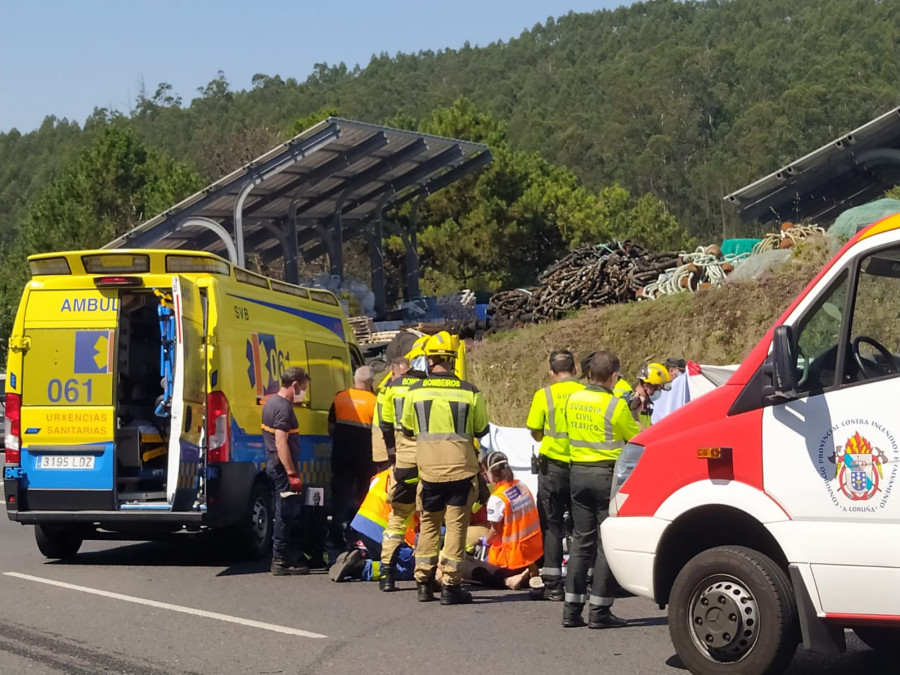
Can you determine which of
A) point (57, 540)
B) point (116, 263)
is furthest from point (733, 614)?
point (57, 540)

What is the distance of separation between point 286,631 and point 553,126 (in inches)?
4306

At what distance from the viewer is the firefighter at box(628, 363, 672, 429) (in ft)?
39.2

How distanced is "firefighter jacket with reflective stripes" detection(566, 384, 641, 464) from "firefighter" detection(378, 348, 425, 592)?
1537mm

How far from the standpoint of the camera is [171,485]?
34.1 ft

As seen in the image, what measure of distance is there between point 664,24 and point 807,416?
15395 centimetres

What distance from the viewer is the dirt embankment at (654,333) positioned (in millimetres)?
19859

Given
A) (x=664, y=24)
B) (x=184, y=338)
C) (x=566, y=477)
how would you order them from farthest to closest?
1. (x=664, y=24)
2. (x=184, y=338)
3. (x=566, y=477)

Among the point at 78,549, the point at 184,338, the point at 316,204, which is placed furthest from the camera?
the point at 316,204

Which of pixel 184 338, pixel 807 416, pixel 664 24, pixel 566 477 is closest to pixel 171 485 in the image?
pixel 184 338

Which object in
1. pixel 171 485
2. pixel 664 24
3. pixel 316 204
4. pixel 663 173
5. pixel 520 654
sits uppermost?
pixel 664 24

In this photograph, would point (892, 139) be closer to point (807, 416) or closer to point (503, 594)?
point (503, 594)

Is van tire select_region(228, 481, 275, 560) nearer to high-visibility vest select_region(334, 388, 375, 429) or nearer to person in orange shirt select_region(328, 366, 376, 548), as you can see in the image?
person in orange shirt select_region(328, 366, 376, 548)

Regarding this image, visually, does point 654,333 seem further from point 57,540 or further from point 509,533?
point 57,540

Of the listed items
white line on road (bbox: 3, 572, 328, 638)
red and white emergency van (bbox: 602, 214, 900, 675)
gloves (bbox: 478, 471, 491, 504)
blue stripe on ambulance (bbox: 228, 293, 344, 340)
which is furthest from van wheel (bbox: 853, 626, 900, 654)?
blue stripe on ambulance (bbox: 228, 293, 344, 340)
